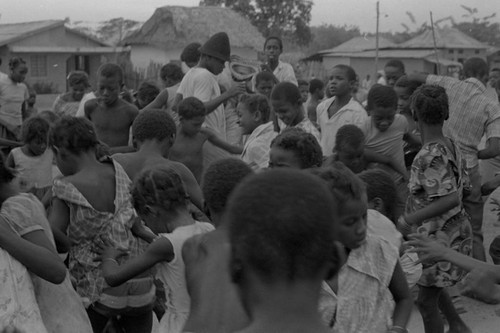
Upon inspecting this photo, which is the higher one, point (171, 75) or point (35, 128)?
point (171, 75)

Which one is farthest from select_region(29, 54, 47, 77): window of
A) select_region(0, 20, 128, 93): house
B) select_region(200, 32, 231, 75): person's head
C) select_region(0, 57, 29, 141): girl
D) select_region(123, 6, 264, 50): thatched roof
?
select_region(200, 32, 231, 75): person's head

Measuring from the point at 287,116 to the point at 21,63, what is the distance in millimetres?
6518

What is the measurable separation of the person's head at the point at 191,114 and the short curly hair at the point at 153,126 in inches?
43.4

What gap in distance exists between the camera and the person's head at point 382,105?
20.0 feet

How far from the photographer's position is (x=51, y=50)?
126 feet

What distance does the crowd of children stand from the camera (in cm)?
181

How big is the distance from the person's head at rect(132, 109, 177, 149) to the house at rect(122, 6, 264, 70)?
1307 inches

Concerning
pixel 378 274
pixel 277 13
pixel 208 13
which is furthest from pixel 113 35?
pixel 378 274

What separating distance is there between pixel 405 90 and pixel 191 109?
1944mm

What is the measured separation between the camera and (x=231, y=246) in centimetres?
187

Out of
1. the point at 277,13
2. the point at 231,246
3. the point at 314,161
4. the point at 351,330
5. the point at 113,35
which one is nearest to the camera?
the point at 231,246

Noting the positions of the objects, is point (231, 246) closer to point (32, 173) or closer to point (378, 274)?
point (378, 274)

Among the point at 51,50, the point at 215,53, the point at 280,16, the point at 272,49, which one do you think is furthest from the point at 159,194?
the point at 280,16

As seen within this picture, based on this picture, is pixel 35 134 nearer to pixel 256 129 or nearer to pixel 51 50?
pixel 256 129
